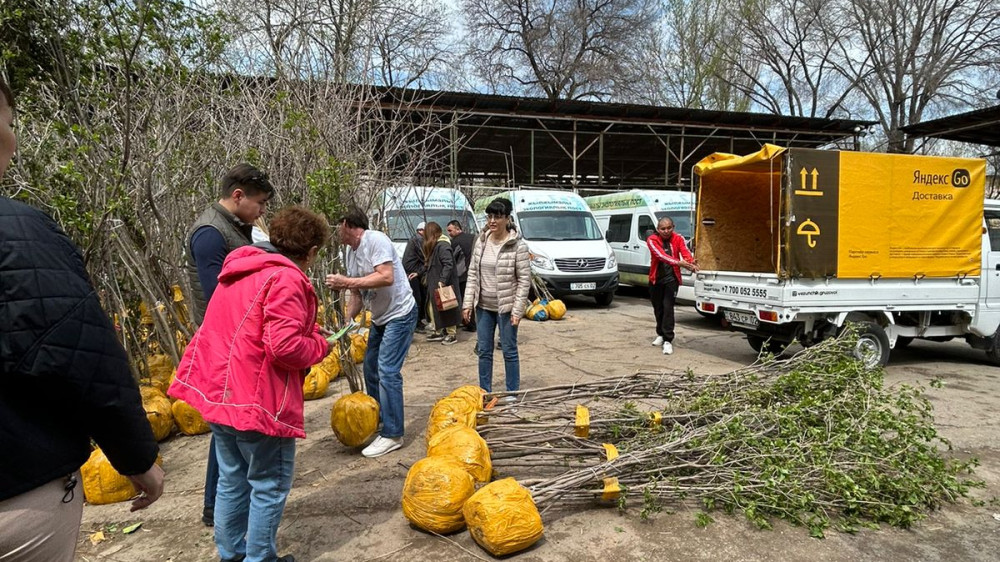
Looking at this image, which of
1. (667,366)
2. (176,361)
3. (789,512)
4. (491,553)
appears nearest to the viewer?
(491,553)

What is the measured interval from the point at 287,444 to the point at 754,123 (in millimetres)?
20746

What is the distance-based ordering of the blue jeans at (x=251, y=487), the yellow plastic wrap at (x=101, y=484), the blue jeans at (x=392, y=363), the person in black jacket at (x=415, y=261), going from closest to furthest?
the blue jeans at (x=251, y=487) → the yellow plastic wrap at (x=101, y=484) → the blue jeans at (x=392, y=363) → the person in black jacket at (x=415, y=261)

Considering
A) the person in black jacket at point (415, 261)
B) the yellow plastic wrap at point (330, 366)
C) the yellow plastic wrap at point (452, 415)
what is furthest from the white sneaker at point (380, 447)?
the person in black jacket at point (415, 261)

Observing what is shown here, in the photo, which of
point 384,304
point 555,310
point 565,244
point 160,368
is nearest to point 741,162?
point 555,310

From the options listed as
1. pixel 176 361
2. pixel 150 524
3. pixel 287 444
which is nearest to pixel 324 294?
pixel 176 361

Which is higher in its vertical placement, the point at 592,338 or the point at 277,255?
the point at 277,255

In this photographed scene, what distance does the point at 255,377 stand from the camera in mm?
2232

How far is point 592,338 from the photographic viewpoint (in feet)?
28.0

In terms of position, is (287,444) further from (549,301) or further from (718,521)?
(549,301)

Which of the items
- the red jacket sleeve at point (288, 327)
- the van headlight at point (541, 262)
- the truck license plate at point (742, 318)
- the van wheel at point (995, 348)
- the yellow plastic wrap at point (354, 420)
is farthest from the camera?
the van headlight at point (541, 262)

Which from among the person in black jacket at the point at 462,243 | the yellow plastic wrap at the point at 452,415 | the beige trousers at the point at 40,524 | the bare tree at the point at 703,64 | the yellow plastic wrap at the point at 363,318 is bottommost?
the yellow plastic wrap at the point at 452,415

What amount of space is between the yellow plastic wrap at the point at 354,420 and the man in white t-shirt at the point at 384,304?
0.08 metres

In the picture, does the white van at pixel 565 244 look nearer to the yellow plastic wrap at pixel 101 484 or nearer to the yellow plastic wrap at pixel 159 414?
the yellow plastic wrap at pixel 159 414

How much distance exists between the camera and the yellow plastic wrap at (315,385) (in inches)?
208
